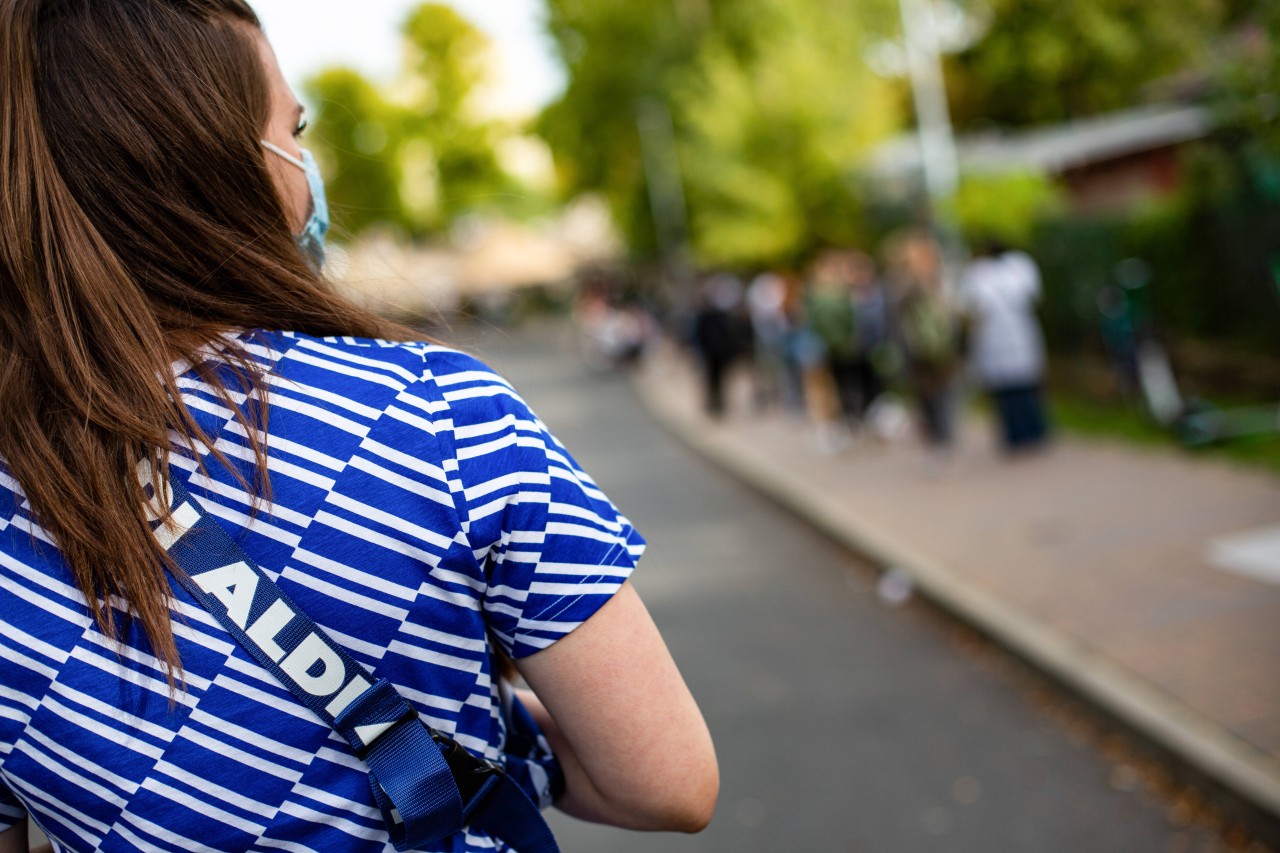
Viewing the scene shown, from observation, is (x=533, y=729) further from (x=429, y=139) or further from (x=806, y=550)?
(x=429, y=139)

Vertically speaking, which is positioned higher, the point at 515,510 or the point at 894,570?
the point at 515,510

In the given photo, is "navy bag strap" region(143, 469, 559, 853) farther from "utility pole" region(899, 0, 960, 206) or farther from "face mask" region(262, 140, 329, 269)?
"utility pole" region(899, 0, 960, 206)

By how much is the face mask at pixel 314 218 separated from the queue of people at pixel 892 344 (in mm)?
9589

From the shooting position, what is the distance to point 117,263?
115 centimetres

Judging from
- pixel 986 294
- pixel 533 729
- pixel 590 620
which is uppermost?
pixel 590 620

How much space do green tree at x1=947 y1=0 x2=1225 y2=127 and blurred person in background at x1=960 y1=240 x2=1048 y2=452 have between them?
80.9 feet

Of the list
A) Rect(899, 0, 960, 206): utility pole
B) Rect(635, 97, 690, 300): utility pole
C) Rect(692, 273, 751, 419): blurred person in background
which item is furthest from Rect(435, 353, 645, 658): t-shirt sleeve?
Rect(635, 97, 690, 300): utility pole

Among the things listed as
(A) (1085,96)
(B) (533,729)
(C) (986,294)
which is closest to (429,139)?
(A) (1085,96)

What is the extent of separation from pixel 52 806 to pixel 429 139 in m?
65.3

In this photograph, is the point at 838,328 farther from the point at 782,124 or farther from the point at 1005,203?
the point at 782,124

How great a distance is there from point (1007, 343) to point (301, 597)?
10101 millimetres

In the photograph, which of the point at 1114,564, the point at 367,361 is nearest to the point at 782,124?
the point at 1114,564

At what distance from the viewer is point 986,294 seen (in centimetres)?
1058

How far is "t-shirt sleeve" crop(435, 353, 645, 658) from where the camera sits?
1.12 metres
